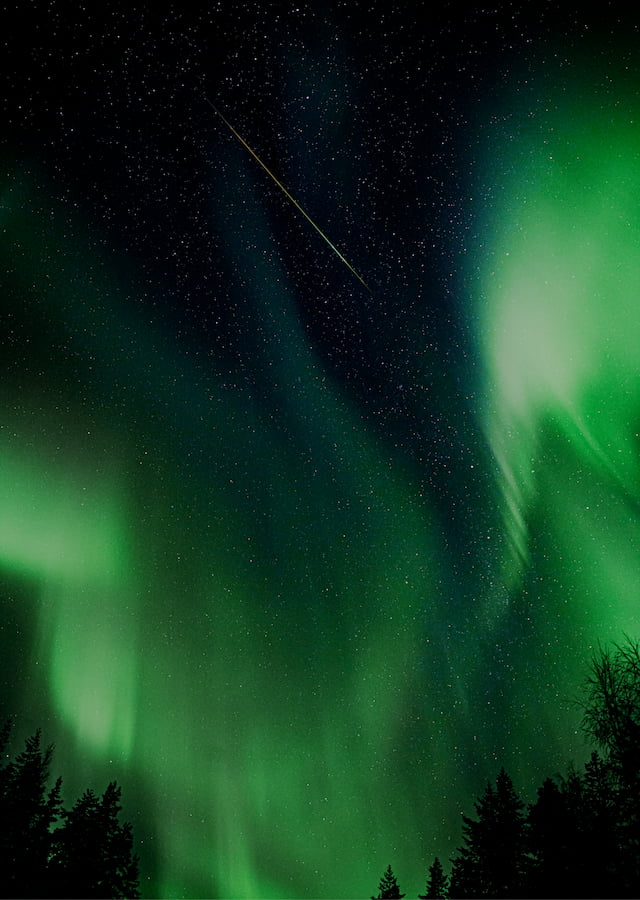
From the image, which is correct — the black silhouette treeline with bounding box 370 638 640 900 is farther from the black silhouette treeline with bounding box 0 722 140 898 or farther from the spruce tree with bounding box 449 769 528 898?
the black silhouette treeline with bounding box 0 722 140 898

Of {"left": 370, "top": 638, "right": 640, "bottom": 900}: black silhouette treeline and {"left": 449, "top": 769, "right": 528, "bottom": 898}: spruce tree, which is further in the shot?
{"left": 449, "top": 769, "right": 528, "bottom": 898}: spruce tree

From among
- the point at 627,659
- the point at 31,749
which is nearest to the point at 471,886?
the point at 627,659

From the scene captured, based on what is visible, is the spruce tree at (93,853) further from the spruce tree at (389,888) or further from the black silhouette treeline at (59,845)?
the spruce tree at (389,888)

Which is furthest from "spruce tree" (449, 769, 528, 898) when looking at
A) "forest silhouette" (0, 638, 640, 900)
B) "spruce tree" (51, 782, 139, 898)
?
"spruce tree" (51, 782, 139, 898)

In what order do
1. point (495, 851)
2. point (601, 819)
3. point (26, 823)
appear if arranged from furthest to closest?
point (26, 823) < point (495, 851) < point (601, 819)

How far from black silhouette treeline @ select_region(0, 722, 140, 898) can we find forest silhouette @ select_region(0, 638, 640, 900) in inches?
1.4

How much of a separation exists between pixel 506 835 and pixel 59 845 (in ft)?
52.0

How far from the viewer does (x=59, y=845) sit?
790 inches

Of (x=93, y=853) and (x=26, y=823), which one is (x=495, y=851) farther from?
(x=26, y=823)

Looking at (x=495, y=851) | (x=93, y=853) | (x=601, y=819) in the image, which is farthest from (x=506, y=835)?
(x=93, y=853)

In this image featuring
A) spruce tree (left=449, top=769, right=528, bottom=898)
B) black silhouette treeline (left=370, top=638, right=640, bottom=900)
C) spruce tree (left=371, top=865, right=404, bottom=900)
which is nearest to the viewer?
black silhouette treeline (left=370, top=638, right=640, bottom=900)

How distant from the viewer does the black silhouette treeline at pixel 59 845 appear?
1855 cm

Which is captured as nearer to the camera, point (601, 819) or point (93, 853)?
point (601, 819)

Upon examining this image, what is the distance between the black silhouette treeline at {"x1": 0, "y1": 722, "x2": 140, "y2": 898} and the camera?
18.5 metres
